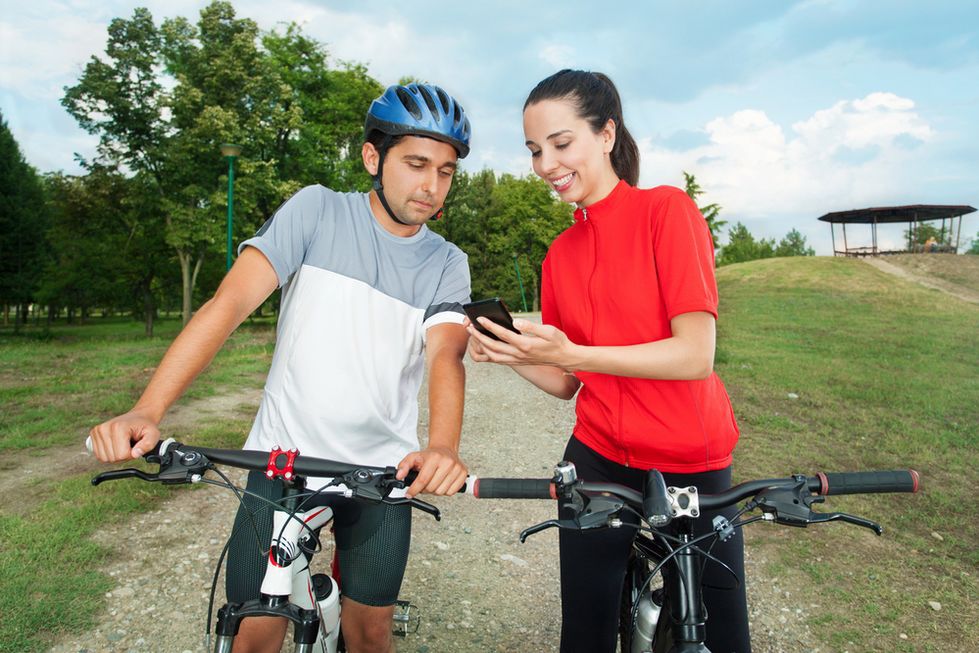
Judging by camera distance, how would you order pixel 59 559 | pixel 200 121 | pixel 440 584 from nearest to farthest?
pixel 440 584 < pixel 59 559 < pixel 200 121

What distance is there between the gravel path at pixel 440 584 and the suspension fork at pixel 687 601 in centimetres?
256

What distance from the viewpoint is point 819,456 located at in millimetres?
8883

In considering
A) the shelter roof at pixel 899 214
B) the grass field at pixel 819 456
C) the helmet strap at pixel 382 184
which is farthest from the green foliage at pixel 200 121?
the shelter roof at pixel 899 214

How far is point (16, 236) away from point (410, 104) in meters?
36.3

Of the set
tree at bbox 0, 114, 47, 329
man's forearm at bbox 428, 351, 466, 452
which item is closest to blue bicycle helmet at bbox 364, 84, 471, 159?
man's forearm at bbox 428, 351, 466, 452

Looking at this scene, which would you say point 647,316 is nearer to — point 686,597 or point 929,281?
point 686,597

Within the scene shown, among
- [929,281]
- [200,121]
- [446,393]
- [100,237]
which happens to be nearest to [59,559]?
[446,393]

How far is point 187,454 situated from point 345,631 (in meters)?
1.21

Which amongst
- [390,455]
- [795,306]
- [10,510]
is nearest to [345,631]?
[390,455]

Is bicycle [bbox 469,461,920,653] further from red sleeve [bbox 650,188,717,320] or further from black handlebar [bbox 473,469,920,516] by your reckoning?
red sleeve [bbox 650,188,717,320]

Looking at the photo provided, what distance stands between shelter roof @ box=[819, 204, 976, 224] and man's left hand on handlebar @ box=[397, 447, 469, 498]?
189 ft

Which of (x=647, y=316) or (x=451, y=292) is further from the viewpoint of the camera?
(x=451, y=292)

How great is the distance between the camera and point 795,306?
33.0 meters

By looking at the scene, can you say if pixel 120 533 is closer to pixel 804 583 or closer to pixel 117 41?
pixel 804 583
